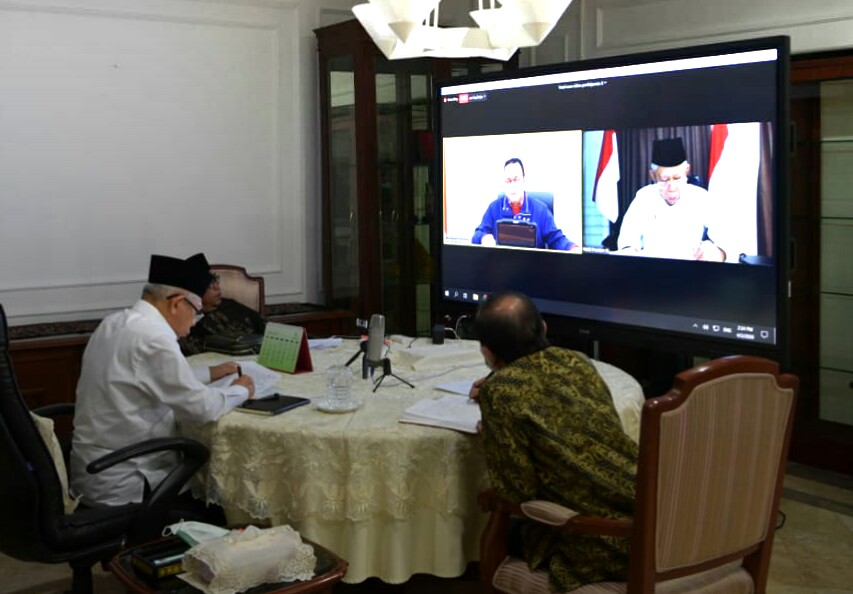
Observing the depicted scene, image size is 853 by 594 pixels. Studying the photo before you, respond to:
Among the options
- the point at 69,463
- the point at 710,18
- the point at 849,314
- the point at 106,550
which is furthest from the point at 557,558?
the point at 710,18

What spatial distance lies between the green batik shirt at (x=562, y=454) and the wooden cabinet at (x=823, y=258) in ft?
8.92

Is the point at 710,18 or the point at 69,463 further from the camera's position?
the point at 710,18

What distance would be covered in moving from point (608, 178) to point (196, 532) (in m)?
2.23

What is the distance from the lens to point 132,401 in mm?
3127

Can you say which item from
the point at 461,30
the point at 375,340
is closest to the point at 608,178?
the point at 461,30

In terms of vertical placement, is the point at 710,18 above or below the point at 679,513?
above

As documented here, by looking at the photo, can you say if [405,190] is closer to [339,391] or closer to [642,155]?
[642,155]

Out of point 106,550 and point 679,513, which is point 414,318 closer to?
point 106,550

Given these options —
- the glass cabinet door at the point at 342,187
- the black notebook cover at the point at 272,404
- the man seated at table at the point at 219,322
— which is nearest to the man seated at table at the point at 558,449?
the black notebook cover at the point at 272,404

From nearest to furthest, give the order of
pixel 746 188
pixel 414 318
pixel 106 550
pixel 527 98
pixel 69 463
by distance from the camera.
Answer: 1. pixel 106 550
2. pixel 69 463
3. pixel 746 188
4. pixel 527 98
5. pixel 414 318

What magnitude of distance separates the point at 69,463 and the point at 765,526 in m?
2.06

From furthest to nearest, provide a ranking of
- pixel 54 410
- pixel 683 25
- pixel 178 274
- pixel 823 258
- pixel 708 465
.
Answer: pixel 683 25
pixel 823 258
pixel 54 410
pixel 178 274
pixel 708 465

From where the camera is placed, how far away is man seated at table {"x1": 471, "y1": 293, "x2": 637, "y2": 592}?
8.38 feet

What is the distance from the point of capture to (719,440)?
2.39m
